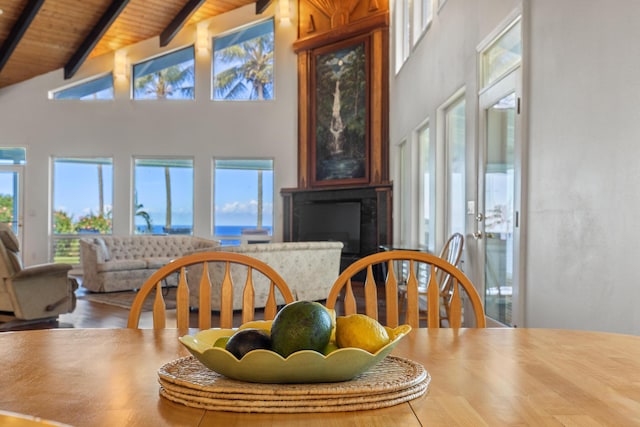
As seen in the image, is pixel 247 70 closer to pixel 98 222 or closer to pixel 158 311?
pixel 98 222

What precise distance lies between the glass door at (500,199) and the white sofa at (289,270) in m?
2.47

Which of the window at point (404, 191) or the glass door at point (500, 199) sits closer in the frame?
the glass door at point (500, 199)

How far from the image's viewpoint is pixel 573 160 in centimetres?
292

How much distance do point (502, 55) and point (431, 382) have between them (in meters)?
3.64

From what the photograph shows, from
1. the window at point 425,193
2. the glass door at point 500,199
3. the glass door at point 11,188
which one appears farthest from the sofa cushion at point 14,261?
the glass door at point 11,188

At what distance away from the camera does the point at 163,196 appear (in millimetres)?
10906

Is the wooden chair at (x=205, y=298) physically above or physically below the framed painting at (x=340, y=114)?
below

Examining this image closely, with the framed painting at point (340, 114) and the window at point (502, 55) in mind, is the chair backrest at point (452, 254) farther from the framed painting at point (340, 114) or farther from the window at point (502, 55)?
the framed painting at point (340, 114)

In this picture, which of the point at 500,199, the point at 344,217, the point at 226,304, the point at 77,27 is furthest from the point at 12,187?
the point at 226,304

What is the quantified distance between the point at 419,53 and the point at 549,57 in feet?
12.8

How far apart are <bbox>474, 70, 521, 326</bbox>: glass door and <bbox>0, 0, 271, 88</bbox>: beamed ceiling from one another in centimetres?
653

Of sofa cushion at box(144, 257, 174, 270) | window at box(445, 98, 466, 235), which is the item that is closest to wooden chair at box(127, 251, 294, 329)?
window at box(445, 98, 466, 235)

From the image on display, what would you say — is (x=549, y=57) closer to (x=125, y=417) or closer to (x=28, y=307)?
(x=125, y=417)

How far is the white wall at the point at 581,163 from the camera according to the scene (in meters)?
2.41
